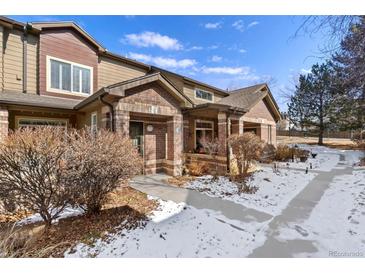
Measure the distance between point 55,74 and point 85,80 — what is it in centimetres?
139

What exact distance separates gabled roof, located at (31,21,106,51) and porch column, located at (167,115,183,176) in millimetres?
6021

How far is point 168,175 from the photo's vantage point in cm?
997

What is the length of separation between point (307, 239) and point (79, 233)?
481 centimetres

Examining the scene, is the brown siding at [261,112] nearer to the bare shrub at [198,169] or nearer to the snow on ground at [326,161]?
the snow on ground at [326,161]

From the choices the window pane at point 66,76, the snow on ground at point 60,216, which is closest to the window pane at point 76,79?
the window pane at point 66,76

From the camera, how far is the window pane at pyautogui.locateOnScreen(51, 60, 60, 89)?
9875 millimetres

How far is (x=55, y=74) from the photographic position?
32.7ft

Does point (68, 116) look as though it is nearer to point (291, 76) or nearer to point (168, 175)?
point (168, 175)

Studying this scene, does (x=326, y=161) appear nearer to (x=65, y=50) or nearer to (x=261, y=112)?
(x=261, y=112)

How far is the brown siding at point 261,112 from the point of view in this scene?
1428 centimetres

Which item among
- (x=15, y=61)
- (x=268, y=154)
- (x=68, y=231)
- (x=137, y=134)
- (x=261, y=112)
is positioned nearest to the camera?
(x=68, y=231)

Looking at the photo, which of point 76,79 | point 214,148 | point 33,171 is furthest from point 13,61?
point 214,148

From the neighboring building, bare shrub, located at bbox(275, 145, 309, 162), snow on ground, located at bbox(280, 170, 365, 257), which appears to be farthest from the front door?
bare shrub, located at bbox(275, 145, 309, 162)

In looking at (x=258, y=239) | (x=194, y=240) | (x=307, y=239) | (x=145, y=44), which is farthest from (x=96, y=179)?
(x=145, y=44)
